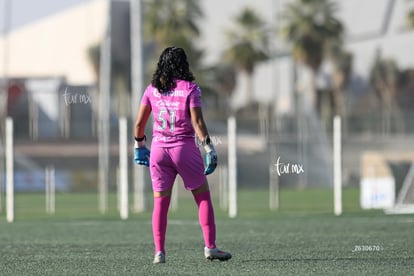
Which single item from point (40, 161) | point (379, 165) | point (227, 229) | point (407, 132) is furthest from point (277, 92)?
point (227, 229)

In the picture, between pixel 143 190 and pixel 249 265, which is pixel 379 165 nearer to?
pixel 143 190

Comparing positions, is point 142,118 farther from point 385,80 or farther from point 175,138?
point 385,80

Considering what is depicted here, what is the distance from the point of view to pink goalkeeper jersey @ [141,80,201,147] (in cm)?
1155

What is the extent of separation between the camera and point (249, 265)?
1155cm

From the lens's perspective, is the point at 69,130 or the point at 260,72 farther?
the point at 260,72

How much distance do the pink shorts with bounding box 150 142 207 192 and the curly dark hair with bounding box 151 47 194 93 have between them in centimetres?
57

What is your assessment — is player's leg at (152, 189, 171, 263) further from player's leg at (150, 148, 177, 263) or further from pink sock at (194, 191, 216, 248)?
pink sock at (194, 191, 216, 248)

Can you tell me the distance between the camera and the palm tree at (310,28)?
228ft

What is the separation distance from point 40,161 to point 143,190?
920 inches

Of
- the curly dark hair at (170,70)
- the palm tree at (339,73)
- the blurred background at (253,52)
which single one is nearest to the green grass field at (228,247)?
the curly dark hair at (170,70)

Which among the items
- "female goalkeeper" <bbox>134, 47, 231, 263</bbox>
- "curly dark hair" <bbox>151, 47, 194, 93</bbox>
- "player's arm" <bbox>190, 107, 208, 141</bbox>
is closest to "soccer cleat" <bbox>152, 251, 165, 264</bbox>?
"female goalkeeper" <bbox>134, 47, 231, 263</bbox>

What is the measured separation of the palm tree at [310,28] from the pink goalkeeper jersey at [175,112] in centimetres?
5810

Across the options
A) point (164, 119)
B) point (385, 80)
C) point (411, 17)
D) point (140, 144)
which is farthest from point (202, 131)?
point (385, 80)

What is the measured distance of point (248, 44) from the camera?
237 feet
